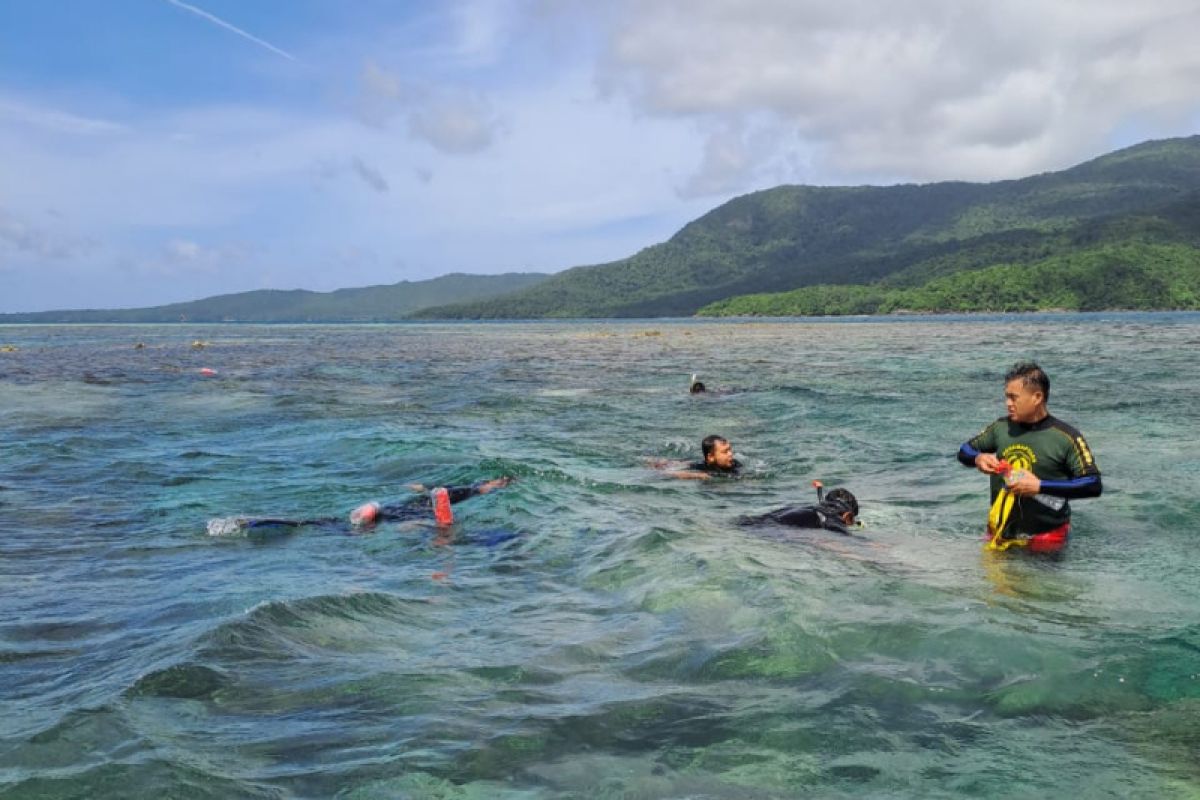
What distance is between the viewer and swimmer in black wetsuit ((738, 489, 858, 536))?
10336 millimetres

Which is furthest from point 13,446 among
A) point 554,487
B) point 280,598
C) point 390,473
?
point 280,598

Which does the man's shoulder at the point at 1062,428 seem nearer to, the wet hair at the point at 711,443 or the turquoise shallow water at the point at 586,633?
the turquoise shallow water at the point at 586,633

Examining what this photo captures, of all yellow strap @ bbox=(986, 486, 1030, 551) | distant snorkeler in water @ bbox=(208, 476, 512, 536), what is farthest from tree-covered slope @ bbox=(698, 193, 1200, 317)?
distant snorkeler in water @ bbox=(208, 476, 512, 536)

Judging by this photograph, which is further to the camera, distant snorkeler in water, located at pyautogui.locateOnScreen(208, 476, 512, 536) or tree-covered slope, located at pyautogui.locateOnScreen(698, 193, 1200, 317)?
tree-covered slope, located at pyautogui.locateOnScreen(698, 193, 1200, 317)

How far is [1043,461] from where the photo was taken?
9094 millimetres

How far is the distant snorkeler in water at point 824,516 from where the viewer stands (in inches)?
407

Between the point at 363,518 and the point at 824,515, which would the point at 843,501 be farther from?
the point at 363,518

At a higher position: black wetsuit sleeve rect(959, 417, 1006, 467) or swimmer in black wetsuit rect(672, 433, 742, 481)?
black wetsuit sleeve rect(959, 417, 1006, 467)

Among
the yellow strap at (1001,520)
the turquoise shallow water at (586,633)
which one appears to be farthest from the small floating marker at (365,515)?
the yellow strap at (1001,520)

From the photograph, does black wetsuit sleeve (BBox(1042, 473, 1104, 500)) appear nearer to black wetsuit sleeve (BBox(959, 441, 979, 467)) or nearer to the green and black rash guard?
the green and black rash guard

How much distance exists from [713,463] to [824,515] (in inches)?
152

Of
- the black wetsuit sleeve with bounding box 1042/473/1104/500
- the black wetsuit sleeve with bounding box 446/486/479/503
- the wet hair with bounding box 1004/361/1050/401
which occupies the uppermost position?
the wet hair with bounding box 1004/361/1050/401

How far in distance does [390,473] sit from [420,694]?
33.0 feet

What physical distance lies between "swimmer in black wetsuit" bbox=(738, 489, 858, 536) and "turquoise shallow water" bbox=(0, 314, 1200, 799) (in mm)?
513
